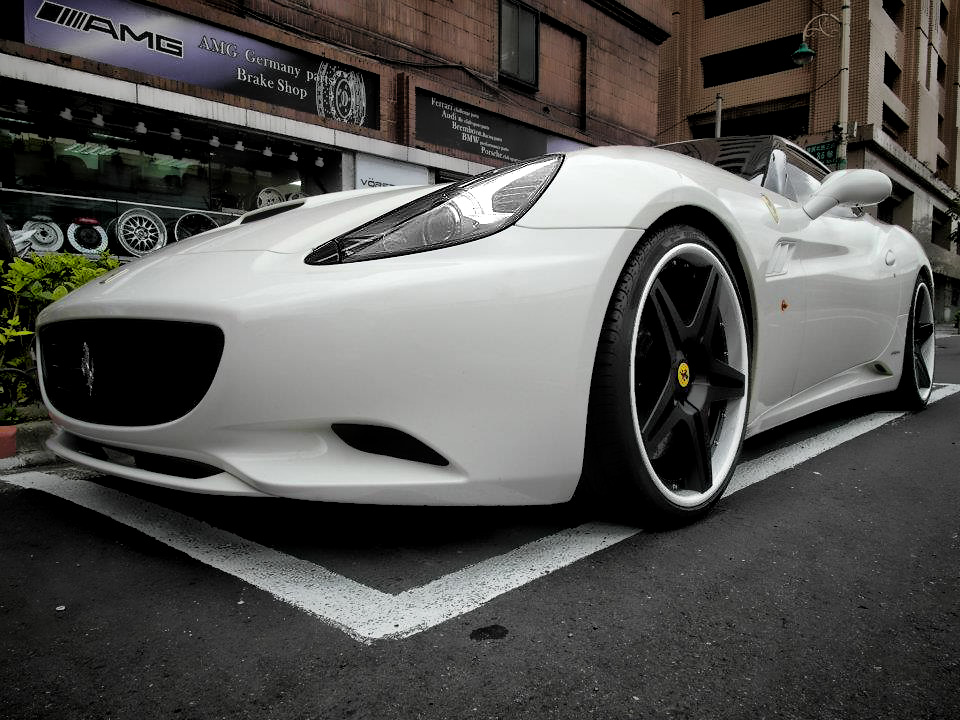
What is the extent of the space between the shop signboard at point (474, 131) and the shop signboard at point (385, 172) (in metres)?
0.51

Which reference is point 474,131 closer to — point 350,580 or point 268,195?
point 268,195

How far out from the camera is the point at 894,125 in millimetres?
24188

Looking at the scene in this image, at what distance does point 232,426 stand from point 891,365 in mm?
3261

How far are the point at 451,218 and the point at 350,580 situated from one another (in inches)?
33.8

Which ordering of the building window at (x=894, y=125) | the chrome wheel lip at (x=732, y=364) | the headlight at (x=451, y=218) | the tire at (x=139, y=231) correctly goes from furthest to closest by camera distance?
the building window at (x=894, y=125)
the tire at (x=139, y=231)
the chrome wheel lip at (x=732, y=364)
the headlight at (x=451, y=218)

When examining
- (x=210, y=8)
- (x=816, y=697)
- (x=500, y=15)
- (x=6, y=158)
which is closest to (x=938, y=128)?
(x=500, y=15)

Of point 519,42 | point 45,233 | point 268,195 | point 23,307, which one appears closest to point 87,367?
point 23,307

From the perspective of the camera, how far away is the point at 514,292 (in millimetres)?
1569

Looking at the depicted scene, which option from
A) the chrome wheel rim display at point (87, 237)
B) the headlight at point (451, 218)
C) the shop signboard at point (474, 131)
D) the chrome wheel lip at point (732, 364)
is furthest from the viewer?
the shop signboard at point (474, 131)

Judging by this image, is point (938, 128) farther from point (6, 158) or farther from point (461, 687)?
point (461, 687)

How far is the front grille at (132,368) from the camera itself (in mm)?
1545

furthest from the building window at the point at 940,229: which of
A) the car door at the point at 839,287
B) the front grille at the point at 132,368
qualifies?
the front grille at the point at 132,368

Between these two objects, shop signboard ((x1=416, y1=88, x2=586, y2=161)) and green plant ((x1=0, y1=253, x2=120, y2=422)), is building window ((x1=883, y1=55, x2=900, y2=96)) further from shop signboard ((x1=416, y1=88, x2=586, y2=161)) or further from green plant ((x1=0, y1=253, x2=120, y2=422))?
green plant ((x1=0, y1=253, x2=120, y2=422))

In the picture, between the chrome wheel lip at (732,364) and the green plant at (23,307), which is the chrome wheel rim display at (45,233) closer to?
the green plant at (23,307)
